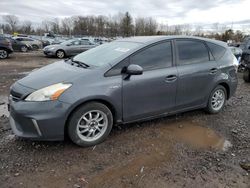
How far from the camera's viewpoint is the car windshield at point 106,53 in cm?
402

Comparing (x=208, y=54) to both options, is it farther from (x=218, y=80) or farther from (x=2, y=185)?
(x=2, y=185)

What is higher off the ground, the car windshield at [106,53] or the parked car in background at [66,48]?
the car windshield at [106,53]

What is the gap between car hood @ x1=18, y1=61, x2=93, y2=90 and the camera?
3541 millimetres

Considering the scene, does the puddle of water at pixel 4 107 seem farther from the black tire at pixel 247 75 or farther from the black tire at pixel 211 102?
the black tire at pixel 247 75

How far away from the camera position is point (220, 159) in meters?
3.50

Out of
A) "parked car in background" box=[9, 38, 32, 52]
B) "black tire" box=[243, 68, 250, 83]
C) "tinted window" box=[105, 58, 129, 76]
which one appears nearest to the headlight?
"tinted window" box=[105, 58, 129, 76]

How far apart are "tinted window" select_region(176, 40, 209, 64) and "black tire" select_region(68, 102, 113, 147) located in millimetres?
1645

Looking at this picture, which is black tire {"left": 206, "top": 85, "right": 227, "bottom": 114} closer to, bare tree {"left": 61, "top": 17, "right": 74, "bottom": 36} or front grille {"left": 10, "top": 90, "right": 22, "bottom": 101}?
front grille {"left": 10, "top": 90, "right": 22, "bottom": 101}

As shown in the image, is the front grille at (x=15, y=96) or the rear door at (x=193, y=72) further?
the rear door at (x=193, y=72)

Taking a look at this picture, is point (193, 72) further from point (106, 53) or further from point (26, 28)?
point (26, 28)

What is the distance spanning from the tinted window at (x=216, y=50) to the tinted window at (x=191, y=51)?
0.17m

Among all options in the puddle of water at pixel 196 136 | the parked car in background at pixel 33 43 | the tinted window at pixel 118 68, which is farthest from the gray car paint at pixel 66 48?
the tinted window at pixel 118 68

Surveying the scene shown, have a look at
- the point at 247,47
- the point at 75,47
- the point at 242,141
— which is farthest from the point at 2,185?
the point at 75,47

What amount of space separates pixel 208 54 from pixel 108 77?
224 cm
